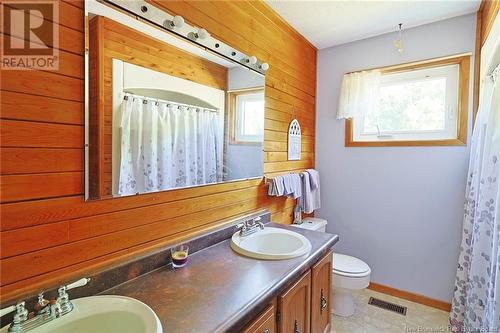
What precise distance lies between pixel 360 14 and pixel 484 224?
166 cm

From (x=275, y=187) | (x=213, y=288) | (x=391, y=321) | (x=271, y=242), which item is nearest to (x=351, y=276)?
(x=391, y=321)

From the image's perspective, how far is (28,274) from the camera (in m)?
0.84

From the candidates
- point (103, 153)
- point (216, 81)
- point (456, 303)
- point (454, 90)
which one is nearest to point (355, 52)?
point (454, 90)

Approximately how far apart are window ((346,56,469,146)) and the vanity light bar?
133 centimetres

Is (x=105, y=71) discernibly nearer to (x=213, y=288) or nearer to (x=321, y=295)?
(x=213, y=288)

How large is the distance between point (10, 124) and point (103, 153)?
0.95 ft

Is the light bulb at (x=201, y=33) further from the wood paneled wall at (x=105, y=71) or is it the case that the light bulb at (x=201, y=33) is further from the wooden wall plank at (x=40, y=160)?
the wooden wall plank at (x=40, y=160)

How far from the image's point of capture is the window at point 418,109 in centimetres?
209

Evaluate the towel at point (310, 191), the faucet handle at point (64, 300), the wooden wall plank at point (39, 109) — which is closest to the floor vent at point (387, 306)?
the towel at point (310, 191)

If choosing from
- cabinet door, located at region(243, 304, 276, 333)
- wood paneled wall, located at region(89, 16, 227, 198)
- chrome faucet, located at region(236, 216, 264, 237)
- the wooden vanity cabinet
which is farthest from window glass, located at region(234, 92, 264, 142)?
cabinet door, located at region(243, 304, 276, 333)

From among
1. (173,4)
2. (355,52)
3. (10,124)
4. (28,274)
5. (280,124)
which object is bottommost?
(28,274)

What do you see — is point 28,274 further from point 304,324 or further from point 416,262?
point 416,262

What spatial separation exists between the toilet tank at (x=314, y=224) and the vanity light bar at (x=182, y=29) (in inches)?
55.2

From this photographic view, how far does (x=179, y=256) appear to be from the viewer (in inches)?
47.8
